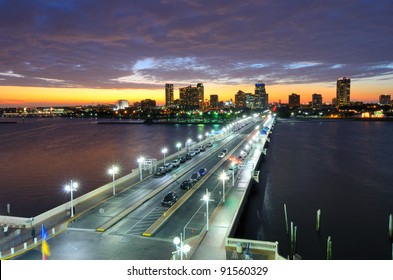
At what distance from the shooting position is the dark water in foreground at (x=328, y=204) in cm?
3522

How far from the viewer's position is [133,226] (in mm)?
29188

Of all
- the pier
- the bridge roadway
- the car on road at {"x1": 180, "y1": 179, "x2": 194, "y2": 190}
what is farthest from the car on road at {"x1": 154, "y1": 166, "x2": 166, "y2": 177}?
the car on road at {"x1": 180, "y1": 179, "x2": 194, "y2": 190}

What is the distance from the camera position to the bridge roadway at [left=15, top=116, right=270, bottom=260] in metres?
24.0

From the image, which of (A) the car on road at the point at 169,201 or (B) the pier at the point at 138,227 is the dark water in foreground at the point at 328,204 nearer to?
(B) the pier at the point at 138,227

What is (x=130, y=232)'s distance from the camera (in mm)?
27750

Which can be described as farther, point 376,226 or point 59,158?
point 59,158

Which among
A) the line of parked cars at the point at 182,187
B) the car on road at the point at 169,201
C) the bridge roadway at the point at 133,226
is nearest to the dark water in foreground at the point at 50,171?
the bridge roadway at the point at 133,226

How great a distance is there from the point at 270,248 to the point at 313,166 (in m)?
61.0

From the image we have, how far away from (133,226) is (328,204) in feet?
106

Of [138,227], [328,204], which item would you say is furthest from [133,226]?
[328,204]
